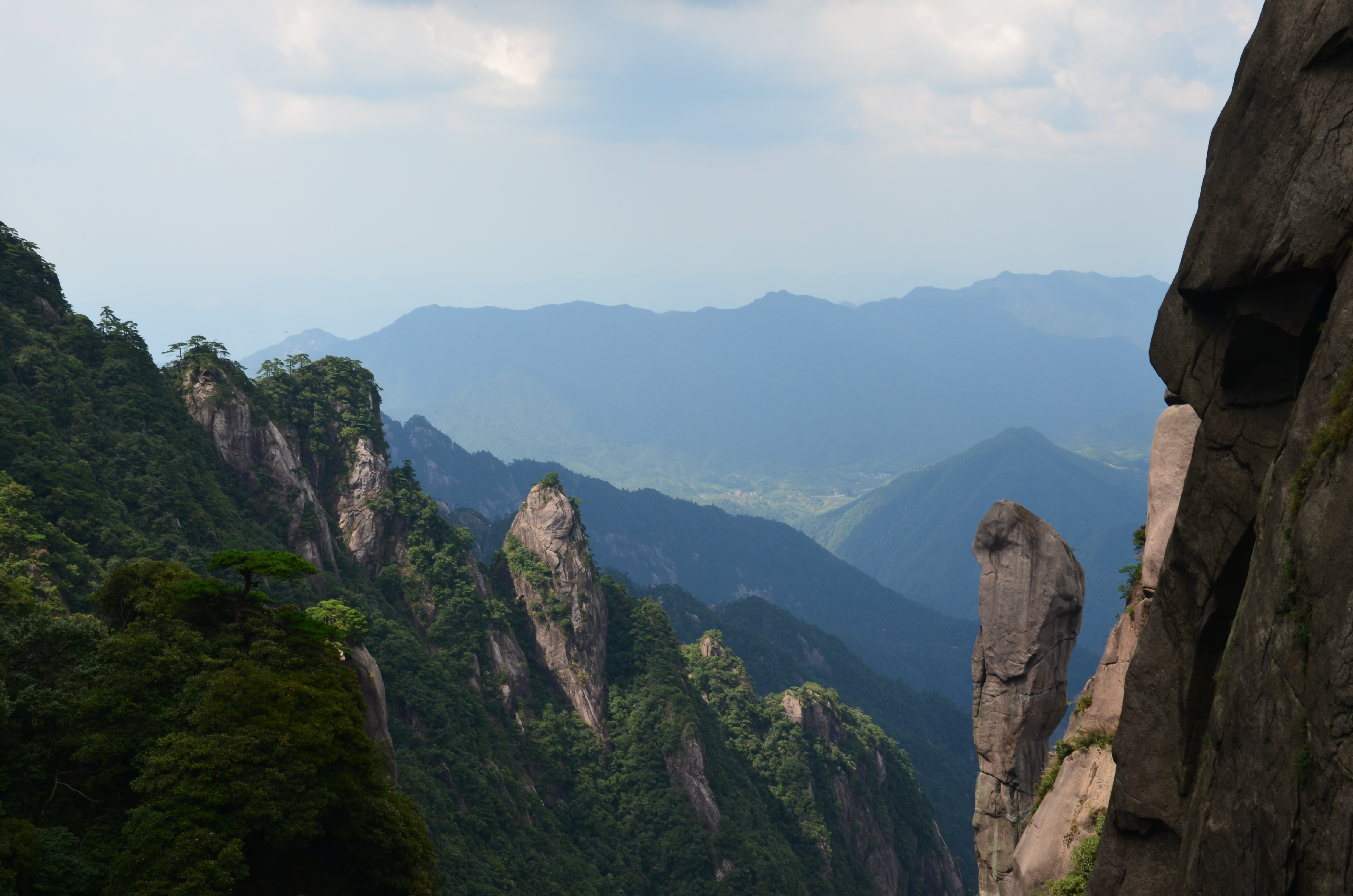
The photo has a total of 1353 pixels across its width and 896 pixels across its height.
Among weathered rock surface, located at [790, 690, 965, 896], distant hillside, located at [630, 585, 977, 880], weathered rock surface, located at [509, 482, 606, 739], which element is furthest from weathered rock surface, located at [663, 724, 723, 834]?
distant hillside, located at [630, 585, 977, 880]

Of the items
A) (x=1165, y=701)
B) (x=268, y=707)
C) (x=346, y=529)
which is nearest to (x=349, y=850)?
(x=268, y=707)

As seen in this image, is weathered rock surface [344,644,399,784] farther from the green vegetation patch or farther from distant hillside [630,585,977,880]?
distant hillside [630,585,977,880]

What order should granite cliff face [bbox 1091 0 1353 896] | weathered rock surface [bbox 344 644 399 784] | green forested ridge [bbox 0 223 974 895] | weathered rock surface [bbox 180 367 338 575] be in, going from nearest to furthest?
granite cliff face [bbox 1091 0 1353 896] < green forested ridge [bbox 0 223 974 895] < weathered rock surface [bbox 344 644 399 784] < weathered rock surface [bbox 180 367 338 575]

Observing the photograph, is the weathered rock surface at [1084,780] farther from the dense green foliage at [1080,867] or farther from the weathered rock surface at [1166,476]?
the weathered rock surface at [1166,476]

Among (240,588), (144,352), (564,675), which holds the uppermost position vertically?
(144,352)

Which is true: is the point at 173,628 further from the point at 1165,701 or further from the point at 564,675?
the point at 564,675

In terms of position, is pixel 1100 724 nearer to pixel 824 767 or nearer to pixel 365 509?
pixel 365 509

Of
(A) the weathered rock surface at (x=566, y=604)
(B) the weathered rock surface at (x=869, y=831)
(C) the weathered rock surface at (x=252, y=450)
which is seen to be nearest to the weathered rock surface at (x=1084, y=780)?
(C) the weathered rock surface at (x=252, y=450)
